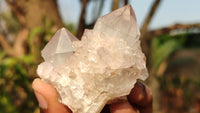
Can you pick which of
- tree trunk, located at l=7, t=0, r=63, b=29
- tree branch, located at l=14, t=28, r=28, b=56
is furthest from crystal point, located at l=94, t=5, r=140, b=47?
tree branch, located at l=14, t=28, r=28, b=56

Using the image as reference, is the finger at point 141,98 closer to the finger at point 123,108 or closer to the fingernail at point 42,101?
the finger at point 123,108

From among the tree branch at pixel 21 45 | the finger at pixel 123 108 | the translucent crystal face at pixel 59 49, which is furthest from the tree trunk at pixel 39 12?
the finger at pixel 123 108

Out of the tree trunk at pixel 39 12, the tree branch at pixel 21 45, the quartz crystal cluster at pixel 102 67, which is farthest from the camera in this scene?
the tree branch at pixel 21 45

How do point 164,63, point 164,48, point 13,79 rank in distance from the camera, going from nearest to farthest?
point 13,79
point 164,63
point 164,48

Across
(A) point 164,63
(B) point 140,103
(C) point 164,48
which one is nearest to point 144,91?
(B) point 140,103

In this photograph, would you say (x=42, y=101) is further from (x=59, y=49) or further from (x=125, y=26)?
(x=125, y=26)

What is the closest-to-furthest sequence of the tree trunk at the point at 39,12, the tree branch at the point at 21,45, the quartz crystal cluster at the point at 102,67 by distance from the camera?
1. the quartz crystal cluster at the point at 102,67
2. the tree trunk at the point at 39,12
3. the tree branch at the point at 21,45

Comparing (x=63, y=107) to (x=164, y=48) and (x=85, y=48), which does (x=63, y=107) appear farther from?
(x=164, y=48)
